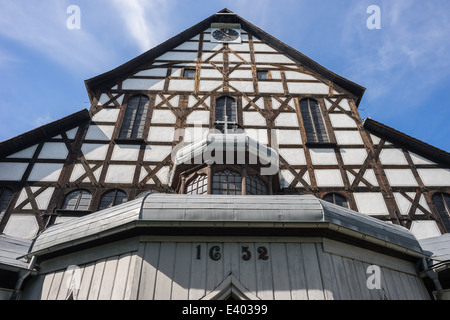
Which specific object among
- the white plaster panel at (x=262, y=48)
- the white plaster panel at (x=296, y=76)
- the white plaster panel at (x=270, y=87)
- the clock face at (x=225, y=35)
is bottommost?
the white plaster panel at (x=270, y=87)

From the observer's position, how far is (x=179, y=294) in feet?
15.8

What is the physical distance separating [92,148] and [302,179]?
685 centimetres

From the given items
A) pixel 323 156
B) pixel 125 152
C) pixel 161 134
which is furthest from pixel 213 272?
pixel 161 134

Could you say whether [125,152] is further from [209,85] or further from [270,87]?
[270,87]

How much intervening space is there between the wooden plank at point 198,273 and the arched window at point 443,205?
7.57 meters

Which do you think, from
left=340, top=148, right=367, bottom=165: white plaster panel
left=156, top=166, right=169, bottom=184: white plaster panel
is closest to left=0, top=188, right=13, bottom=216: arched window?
left=156, top=166, right=169, bottom=184: white plaster panel

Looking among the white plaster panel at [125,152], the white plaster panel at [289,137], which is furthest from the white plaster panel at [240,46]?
the white plaster panel at [125,152]

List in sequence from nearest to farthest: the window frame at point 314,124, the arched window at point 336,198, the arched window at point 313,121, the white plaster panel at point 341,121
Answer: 1. the arched window at point 336,198
2. the window frame at point 314,124
3. the arched window at point 313,121
4. the white plaster panel at point 341,121

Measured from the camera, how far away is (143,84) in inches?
512

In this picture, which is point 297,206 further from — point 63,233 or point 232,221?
point 63,233

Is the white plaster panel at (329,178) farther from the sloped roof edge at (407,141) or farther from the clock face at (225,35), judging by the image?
the clock face at (225,35)

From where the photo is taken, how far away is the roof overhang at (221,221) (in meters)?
5.24

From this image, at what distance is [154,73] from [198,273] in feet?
34.0

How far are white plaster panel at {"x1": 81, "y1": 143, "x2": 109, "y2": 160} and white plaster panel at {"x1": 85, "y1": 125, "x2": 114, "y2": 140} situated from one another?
0.33 m
